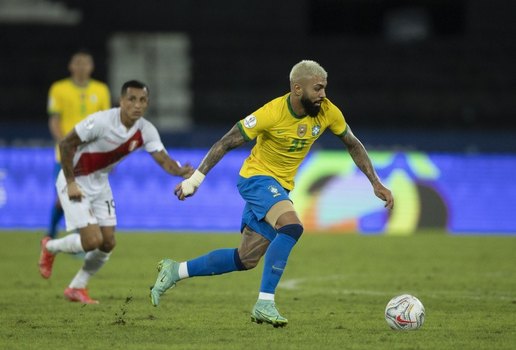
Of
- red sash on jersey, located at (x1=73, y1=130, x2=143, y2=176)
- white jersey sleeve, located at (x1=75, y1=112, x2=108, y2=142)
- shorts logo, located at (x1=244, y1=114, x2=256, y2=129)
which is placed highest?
shorts logo, located at (x1=244, y1=114, x2=256, y2=129)

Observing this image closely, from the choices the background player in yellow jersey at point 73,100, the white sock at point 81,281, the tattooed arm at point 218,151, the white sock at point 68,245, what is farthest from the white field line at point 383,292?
the background player in yellow jersey at point 73,100

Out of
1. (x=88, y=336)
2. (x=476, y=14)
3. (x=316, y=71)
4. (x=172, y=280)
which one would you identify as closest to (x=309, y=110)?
(x=316, y=71)

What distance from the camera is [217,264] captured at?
26.2ft

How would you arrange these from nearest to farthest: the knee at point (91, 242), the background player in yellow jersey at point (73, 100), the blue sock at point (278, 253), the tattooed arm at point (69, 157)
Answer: the blue sock at point (278, 253) < the tattooed arm at point (69, 157) < the knee at point (91, 242) < the background player in yellow jersey at point (73, 100)

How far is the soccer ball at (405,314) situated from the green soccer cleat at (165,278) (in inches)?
63.7

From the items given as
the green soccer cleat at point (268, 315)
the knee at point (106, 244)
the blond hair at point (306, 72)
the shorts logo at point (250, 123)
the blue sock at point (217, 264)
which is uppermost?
the blond hair at point (306, 72)

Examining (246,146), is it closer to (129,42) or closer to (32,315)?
(129,42)

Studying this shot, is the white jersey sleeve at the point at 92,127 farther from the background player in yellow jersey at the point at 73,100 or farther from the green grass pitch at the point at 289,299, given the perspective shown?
the background player in yellow jersey at the point at 73,100

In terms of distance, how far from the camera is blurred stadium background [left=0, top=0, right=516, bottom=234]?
16906 millimetres

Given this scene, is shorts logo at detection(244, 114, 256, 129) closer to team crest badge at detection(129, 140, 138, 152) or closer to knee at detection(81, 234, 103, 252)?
team crest badge at detection(129, 140, 138, 152)

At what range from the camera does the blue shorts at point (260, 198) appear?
7770 millimetres

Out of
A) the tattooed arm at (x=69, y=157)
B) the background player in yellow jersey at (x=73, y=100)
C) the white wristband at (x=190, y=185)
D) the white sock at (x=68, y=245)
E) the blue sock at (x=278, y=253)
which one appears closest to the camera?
the blue sock at (x=278, y=253)

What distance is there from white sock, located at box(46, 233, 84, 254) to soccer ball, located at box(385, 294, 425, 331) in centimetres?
303

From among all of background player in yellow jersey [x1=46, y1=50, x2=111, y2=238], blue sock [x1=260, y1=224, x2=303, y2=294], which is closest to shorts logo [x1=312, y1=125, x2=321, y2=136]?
blue sock [x1=260, y1=224, x2=303, y2=294]
